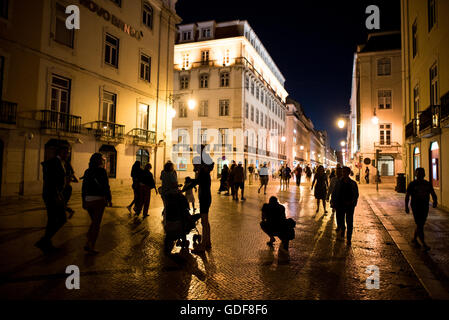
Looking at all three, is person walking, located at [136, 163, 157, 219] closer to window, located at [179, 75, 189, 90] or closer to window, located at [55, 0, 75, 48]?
window, located at [55, 0, 75, 48]

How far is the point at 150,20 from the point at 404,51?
19454mm

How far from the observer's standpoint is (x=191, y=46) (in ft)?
134

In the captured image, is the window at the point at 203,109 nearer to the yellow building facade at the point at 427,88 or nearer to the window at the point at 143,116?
the window at the point at 143,116

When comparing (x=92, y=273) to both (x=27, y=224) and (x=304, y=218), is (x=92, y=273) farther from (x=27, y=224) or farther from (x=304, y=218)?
(x=304, y=218)

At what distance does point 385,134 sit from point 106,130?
30.8 m

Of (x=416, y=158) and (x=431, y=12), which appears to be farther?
(x=416, y=158)

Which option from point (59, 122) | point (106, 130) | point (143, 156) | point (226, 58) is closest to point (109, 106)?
point (106, 130)

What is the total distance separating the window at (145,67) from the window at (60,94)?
7.34 m

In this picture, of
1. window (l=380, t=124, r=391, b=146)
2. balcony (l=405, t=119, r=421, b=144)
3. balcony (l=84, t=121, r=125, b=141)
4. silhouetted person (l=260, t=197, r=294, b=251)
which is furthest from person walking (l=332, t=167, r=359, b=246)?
window (l=380, t=124, r=391, b=146)

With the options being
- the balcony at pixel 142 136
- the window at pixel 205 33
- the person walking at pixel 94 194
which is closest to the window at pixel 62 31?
the balcony at pixel 142 136

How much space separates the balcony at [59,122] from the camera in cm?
1474

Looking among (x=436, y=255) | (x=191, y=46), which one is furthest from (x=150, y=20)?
(x=436, y=255)

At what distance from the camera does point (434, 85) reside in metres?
13.1

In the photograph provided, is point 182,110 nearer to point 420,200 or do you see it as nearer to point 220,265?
point 420,200
